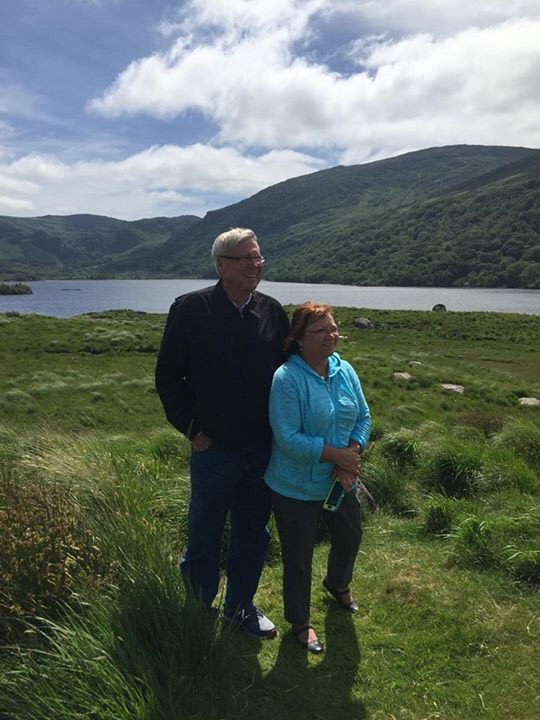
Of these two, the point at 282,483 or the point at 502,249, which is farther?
the point at 502,249

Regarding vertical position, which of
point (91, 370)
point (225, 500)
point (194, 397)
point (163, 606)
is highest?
point (194, 397)

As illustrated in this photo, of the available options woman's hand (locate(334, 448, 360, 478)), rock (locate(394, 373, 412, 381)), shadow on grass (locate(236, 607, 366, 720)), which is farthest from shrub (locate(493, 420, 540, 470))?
rock (locate(394, 373, 412, 381))

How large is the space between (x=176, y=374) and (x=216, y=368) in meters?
0.30

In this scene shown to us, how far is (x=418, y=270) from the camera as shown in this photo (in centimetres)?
19838

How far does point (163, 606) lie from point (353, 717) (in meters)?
1.28

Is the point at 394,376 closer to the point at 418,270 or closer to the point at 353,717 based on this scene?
the point at 353,717

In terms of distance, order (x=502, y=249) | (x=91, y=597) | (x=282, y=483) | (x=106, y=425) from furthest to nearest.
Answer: (x=502, y=249) → (x=106, y=425) → (x=282, y=483) → (x=91, y=597)

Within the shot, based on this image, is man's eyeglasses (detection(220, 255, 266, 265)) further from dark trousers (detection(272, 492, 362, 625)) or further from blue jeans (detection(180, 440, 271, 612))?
dark trousers (detection(272, 492, 362, 625))

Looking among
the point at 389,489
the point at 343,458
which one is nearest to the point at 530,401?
the point at 389,489

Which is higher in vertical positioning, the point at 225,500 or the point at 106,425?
the point at 225,500

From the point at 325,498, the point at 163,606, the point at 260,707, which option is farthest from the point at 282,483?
the point at 260,707

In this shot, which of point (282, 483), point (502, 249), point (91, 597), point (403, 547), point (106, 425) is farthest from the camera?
point (502, 249)

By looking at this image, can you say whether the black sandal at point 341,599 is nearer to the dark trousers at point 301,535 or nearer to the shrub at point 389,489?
the dark trousers at point 301,535

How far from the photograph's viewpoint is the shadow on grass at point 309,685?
10.3ft
